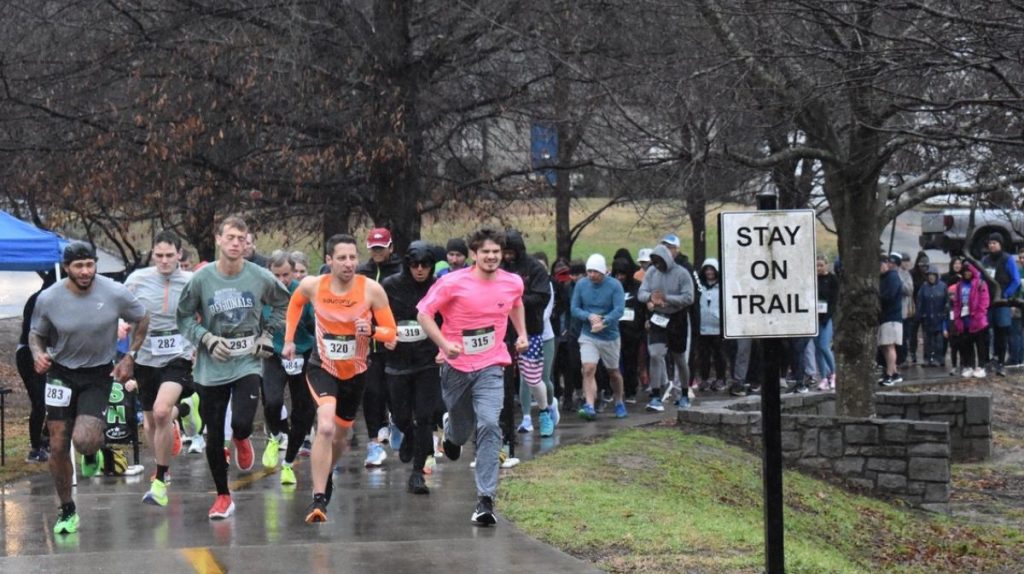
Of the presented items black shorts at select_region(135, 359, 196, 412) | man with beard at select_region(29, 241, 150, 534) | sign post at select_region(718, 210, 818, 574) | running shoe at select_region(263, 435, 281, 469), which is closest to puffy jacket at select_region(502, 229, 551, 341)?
running shoe at select_region(263, 435, 281, 469)

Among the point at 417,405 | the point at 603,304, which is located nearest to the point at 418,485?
the point at 417,405

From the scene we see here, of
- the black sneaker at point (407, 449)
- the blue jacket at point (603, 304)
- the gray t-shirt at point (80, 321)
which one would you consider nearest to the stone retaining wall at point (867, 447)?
the blue jacket at point (603, 304)

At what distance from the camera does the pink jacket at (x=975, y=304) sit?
22.3 metres

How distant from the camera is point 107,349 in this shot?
9.66 meters

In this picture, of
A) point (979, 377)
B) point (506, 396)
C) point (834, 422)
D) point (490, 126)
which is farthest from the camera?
point (979, 377)

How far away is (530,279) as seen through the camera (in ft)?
43.2

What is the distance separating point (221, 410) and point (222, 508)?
623 mm

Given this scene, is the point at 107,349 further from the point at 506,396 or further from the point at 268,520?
the point at 506,396

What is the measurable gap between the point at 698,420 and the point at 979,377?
869 cm

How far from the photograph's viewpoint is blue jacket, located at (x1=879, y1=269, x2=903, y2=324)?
2053 cm

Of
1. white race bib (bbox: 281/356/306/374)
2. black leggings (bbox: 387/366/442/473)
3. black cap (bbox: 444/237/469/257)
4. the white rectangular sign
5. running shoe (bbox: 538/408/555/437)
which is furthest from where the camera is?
running shoe (bbox: 538/408/555/437)

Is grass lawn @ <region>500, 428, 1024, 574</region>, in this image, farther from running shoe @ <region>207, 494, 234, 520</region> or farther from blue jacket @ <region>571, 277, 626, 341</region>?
running shoe @ <region>207, 494, 234, 520</region>

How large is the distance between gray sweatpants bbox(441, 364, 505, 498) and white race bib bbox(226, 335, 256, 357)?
4.20 feet

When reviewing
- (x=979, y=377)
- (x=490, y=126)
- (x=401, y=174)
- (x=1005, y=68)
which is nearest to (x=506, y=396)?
(x=1005, y=68)
